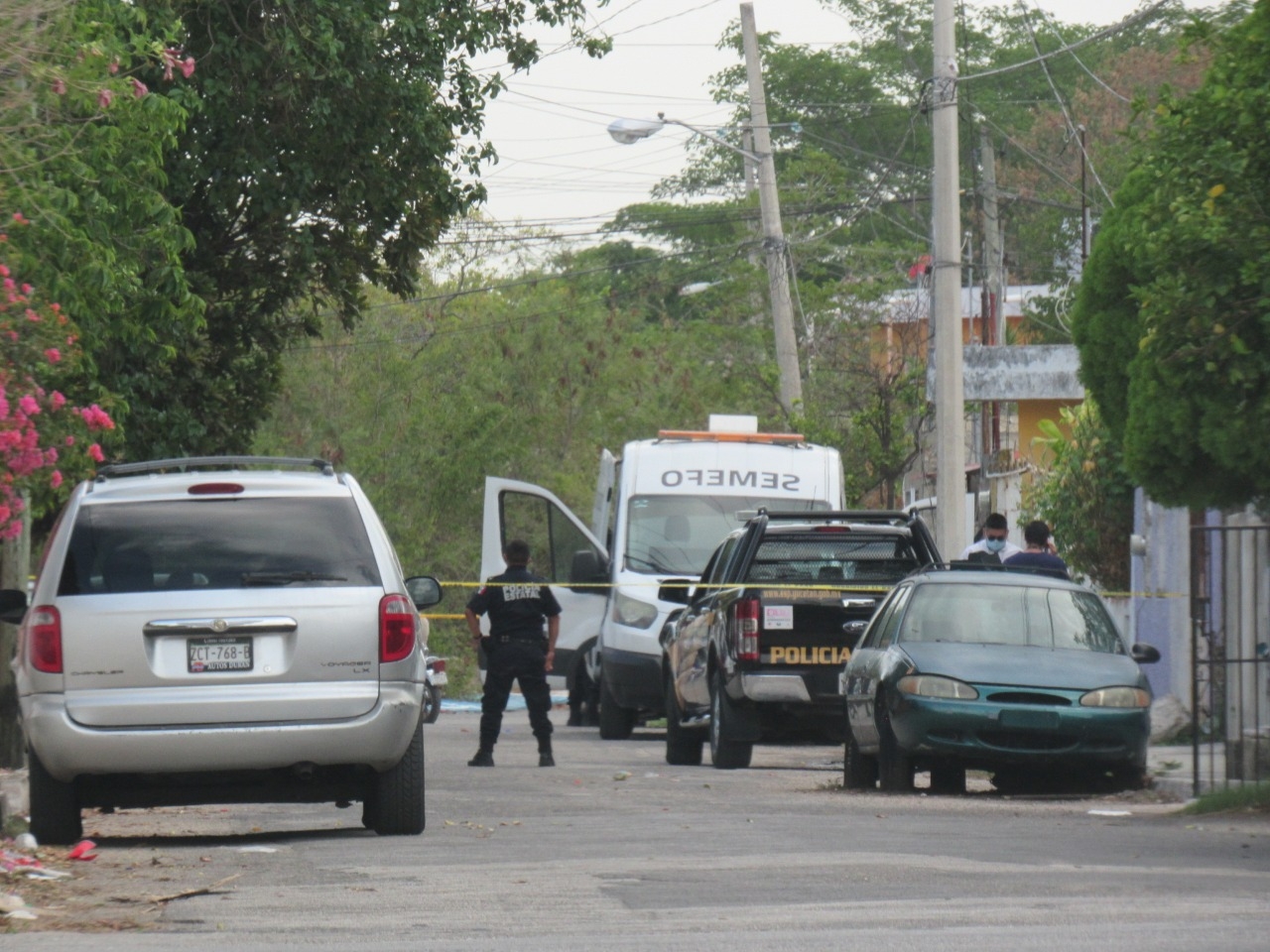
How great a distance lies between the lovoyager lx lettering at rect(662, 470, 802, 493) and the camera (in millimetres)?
22500

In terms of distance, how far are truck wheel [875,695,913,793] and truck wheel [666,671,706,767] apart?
Result: 397cm

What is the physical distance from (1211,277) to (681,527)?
1244cm

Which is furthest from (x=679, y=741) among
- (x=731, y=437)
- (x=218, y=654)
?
(x=218, y=654)

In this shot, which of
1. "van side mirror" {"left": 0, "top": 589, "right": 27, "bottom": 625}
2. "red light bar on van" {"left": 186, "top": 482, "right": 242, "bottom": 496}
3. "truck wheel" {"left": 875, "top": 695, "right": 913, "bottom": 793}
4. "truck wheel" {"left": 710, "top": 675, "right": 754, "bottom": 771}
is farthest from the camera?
"truck wheel" {"left": 710, "top": 675, "right": 754, "bottom": 771}

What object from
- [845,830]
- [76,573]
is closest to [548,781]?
[845,830]

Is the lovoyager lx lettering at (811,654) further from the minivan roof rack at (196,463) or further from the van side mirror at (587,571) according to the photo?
the minivan roof rack at (196,463)

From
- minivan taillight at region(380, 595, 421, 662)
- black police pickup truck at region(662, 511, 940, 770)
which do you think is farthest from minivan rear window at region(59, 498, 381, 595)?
black police pickup truck at region(662, 511, 940, 770)

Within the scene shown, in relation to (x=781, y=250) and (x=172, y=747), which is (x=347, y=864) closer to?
(x=172, y=747)

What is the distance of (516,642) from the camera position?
57.2 feet

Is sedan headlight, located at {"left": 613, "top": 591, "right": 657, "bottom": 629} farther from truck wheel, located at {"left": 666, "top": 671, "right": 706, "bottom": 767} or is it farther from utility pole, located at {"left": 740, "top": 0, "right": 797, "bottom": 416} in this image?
utility pole, located at {"left": 740, "top": 0, "right": 797, "bottom": 416}

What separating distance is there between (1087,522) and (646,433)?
29860 mm

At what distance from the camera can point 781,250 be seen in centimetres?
2981

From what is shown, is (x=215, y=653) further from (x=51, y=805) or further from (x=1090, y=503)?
(x=1090, y=503)

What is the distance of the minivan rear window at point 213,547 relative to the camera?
34.2 ft
